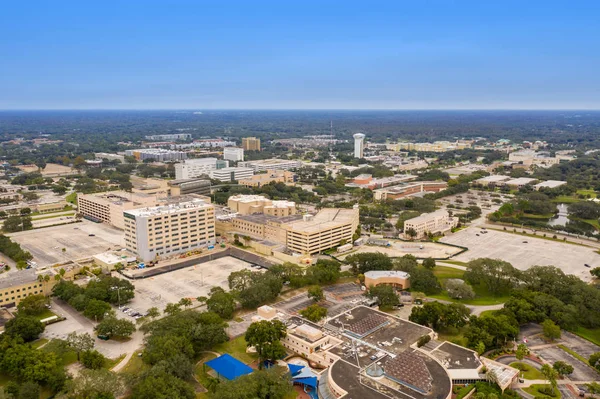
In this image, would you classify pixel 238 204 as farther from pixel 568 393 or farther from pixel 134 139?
pixel 134 139

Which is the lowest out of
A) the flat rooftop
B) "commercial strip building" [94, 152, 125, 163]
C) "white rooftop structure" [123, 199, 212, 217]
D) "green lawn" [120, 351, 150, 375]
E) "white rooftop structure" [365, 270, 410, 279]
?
"green lawn" [120, 351, 150, 375]

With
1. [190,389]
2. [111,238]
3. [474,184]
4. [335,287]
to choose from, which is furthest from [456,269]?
[474,184]

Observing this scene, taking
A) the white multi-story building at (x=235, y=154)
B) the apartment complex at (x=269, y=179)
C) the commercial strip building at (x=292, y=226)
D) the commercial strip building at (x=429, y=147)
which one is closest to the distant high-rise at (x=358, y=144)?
the commercial strip building at (x=429, y=147)

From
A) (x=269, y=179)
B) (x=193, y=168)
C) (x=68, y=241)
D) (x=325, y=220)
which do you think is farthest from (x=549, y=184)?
(x=68, y=241)

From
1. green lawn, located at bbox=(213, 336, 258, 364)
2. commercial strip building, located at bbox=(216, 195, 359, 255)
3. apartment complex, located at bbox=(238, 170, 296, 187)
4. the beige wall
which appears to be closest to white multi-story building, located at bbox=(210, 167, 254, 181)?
apartment complex, located at bbox=(238, 170, 296, 187)

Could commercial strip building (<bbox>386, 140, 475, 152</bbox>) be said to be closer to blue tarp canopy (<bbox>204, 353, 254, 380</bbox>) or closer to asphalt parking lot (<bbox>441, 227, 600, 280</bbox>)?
asphalt parking lot (<bbox>441, 227, 600, 280</bbox>)
